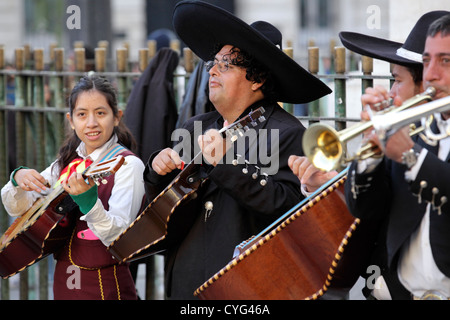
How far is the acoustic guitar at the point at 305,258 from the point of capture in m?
3.33

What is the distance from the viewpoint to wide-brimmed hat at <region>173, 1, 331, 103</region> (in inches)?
158

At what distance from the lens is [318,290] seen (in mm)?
3387

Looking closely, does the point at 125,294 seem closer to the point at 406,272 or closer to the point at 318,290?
the point at 318,290

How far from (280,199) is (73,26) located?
2193 millimetres

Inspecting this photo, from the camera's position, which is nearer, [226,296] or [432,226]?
[432,226]

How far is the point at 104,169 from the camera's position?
3932mm

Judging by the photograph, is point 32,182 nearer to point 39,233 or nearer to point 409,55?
point 39,233

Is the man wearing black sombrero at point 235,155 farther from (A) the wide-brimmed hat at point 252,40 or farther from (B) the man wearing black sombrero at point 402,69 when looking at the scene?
(B) the man wearing black sombrero at point 402,69

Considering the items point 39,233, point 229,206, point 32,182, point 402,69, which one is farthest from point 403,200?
point 32,182

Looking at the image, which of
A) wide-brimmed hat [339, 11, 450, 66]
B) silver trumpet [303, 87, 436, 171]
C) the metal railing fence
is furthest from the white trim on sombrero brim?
the metal railing fence

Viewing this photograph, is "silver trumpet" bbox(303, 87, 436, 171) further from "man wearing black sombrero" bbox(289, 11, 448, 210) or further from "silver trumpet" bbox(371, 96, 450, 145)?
"man wearing black sombrero" bbox(289, 11, 448, 210)

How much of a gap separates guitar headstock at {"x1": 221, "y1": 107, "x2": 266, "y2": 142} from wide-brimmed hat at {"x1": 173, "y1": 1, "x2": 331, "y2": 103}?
20cm

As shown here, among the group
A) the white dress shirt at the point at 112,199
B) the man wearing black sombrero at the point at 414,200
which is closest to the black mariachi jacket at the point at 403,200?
the man wearing black sombrero at the point at 414,200
